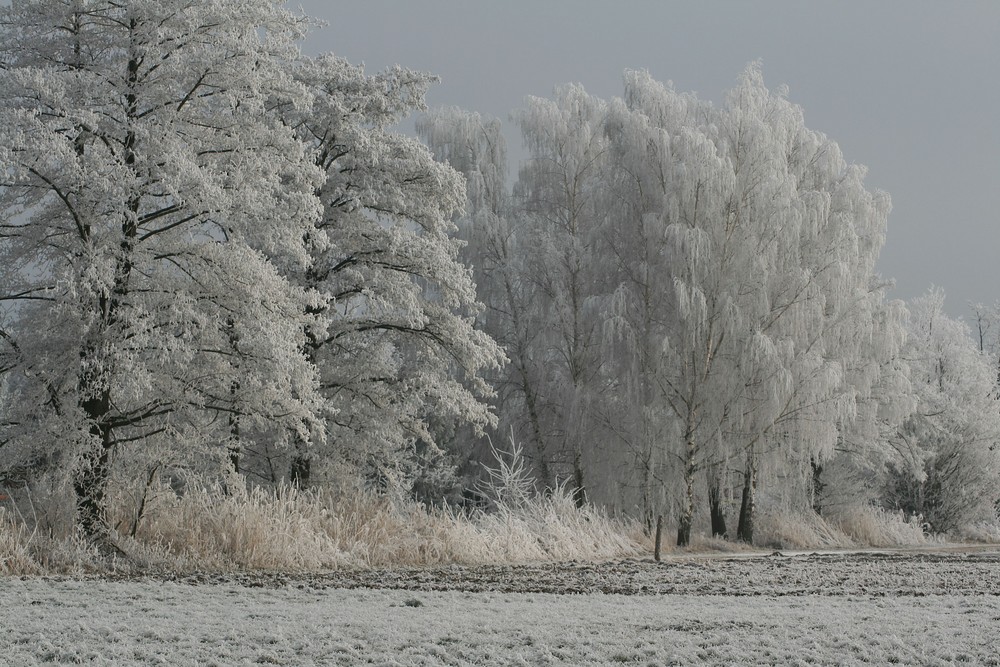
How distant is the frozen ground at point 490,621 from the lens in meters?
5.84

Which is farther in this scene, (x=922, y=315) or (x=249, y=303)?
(x=922, y=315)

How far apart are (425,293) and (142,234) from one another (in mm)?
10253

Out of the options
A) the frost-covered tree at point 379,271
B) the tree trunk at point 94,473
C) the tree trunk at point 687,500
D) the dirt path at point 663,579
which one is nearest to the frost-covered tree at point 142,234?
the tree trunk at point 94,473

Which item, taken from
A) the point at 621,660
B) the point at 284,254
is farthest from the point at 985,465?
the point at 621,660

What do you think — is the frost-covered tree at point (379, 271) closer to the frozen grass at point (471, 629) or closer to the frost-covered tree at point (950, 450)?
the frozen grass at point (471, 629)

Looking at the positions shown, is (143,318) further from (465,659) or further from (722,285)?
(722,285)

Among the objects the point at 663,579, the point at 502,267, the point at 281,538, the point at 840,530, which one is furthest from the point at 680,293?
the point at 281,538

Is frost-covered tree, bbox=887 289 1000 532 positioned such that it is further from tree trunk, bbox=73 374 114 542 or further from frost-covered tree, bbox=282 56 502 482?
tree trunk, bbox=73 374 114 542

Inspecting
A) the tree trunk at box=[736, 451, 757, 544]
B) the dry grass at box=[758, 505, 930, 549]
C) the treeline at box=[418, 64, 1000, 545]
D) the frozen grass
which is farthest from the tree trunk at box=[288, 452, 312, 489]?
the dry grass at box=[758, 505, 930, 549]

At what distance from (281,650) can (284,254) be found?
1405cm

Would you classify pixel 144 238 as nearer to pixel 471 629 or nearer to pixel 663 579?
pixel 663 579

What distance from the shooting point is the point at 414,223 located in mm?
20734

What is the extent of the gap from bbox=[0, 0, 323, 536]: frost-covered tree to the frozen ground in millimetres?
3446

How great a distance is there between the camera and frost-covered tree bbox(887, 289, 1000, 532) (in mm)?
31172
